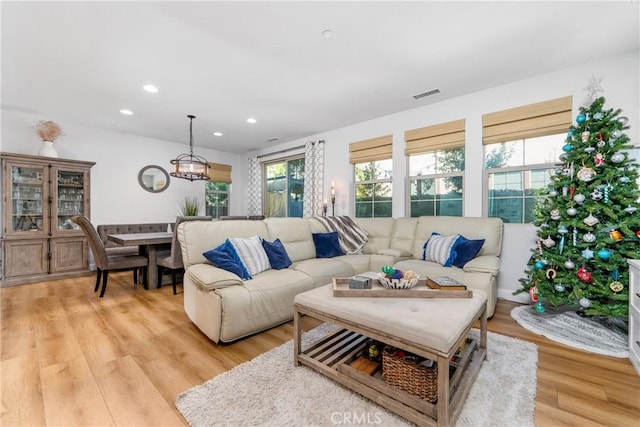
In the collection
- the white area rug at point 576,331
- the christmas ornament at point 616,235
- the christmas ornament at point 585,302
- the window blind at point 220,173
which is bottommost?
the white area rug at point 576,331

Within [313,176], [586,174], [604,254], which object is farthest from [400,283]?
[313,176]

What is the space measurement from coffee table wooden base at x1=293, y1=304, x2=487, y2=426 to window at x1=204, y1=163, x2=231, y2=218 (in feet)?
17.2

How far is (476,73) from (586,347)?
2.70 m

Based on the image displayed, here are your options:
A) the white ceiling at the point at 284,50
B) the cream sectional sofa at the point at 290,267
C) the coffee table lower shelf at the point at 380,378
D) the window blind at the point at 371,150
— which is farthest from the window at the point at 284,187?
the coffee table lower shelf at the point at 380,378

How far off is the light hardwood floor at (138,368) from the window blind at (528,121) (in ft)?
6.59

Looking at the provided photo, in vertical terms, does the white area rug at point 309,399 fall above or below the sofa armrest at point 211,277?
below

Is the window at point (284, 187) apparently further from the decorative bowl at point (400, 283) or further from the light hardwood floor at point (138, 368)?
the decorative bowl at point (400, 283)

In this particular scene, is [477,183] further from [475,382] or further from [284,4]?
[284,4]

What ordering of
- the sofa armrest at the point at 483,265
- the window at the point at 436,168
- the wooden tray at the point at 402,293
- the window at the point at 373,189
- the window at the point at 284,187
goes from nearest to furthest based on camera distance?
the wooden tray at the point at 402,293 → the sofa armrest at the point at 483,265 → the window at the point at 436,168 → the window at the point at 373,189 → the window at the point at 284,187

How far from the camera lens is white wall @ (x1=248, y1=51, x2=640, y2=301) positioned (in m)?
2.62

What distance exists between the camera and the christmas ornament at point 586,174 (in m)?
2.36

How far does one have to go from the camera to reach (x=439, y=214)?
3.96 metres

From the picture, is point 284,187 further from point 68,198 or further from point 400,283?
point 400,283

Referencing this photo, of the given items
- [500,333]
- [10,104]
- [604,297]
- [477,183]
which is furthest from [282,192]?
[604,297]
